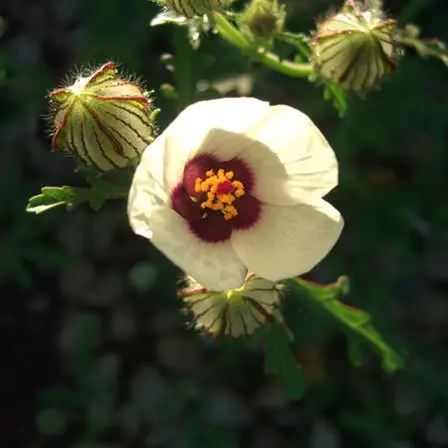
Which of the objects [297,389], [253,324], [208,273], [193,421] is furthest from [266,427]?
[208,273]

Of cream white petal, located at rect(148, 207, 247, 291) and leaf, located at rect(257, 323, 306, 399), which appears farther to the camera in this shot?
leaf, located at rect(257, 323, 306, 399)

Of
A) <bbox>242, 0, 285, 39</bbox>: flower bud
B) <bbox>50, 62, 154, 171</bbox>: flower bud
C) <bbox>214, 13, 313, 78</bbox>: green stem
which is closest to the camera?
<bbox>50, 62, 154, 171</bbox>: flower bud

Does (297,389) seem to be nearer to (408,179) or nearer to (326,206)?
(326,206)

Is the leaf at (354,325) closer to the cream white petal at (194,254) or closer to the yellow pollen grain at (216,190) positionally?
the yellow pollen grain at (216,190)

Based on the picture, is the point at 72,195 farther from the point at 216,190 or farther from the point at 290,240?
the point at 290,240

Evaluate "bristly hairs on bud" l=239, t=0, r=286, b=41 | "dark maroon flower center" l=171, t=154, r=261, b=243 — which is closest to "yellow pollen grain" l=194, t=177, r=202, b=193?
"dark maroon flower center" l=171, t=154, r=261, b=243

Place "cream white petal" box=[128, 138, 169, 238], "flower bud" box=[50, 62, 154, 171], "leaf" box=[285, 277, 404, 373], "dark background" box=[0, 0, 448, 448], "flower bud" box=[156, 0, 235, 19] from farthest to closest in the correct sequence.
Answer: "dark background" box=[0, 0, 448, 448] → "leaf" box=[285, 277, 404, 373] → "flower bud" box=[156, 0, 235, 19] → "flower bud" box=[50, 62, 154, 171] → "cream white petal" box=[128, 138, 169, 238]

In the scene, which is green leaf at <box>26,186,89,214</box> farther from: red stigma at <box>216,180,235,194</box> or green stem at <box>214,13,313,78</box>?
green stem at <box>214,13,313,78</box>

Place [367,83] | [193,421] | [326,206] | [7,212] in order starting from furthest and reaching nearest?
[193,421] → [7,212] → [367,83] → [326,206]
